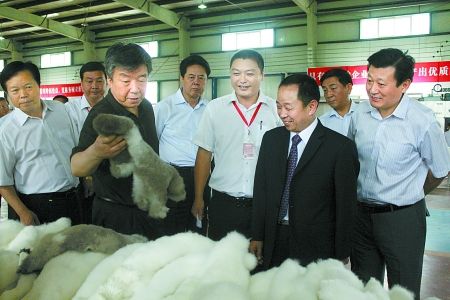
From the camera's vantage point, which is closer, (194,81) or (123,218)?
(123,218)

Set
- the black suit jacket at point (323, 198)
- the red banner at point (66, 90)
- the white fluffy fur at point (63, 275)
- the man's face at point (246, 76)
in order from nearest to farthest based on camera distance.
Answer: the white fluffy fur at point (63, 275) → the black suit jacket at point (323, 198) → the man's face at point (246, 76) → the red banner at point (66, 90)

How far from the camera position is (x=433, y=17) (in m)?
9.60

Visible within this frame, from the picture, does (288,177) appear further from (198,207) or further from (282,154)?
(198,207)

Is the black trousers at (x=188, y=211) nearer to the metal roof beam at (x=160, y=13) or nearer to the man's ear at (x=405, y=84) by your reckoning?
the man's ear at (x=405, y=84)

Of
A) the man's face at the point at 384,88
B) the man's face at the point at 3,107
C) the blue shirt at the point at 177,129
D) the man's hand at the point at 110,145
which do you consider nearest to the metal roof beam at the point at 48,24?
the man's face at the point at 3,107

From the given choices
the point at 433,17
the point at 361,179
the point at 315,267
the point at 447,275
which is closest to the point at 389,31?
the point at 433,17

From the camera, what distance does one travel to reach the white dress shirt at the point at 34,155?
2170 mm

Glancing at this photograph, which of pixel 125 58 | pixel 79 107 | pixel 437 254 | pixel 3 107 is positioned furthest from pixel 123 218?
pixel 3 107

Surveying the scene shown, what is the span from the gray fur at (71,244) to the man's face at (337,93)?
2.84 metres

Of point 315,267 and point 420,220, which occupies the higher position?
point 315,267

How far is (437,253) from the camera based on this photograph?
13.3 feet

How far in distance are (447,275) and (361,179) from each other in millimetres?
1854

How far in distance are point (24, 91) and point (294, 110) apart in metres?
1.34

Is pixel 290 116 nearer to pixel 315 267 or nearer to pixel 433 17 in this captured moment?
pixel 315 267
